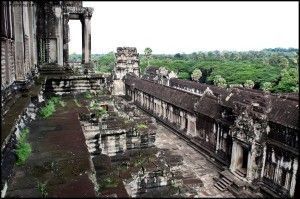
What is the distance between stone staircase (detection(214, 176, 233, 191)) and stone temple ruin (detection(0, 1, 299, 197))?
0.07 m

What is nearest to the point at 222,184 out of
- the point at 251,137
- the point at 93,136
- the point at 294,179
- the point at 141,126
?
the point at 251,137

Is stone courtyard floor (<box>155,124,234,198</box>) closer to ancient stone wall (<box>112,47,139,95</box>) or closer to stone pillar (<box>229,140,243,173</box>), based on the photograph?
stone pillar (<box>229,140,243,173</box>)

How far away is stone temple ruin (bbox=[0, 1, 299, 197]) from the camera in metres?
6.19

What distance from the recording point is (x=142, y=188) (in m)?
8.72

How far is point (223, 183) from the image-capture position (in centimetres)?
2030

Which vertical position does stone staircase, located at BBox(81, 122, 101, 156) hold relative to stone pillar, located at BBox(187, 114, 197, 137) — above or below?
above

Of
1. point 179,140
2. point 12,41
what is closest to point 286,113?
point 179,140

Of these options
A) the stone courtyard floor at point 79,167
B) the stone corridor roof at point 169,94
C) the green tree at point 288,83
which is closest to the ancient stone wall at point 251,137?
the stone corridor roof at point 169,94

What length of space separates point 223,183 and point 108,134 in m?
13.1

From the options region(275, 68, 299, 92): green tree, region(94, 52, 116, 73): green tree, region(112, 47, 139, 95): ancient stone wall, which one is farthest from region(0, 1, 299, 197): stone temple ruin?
region(94, 52, 116, 73): green tree

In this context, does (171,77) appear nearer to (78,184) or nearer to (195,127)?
Answer: (195,127)

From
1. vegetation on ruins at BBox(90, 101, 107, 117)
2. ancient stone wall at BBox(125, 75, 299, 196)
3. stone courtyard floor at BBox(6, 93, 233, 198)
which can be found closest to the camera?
stone courtyard floor at BBox(6, 93, 233, 198)

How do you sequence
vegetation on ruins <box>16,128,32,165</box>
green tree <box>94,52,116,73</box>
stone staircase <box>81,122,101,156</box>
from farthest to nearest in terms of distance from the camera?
green tree <box>94,52,116,73</box>
stone staircase <box>81,122,101,156</box>
vegetation on ruins <box>16,128,32,165</box>

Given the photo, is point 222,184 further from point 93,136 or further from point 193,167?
point 93,136
